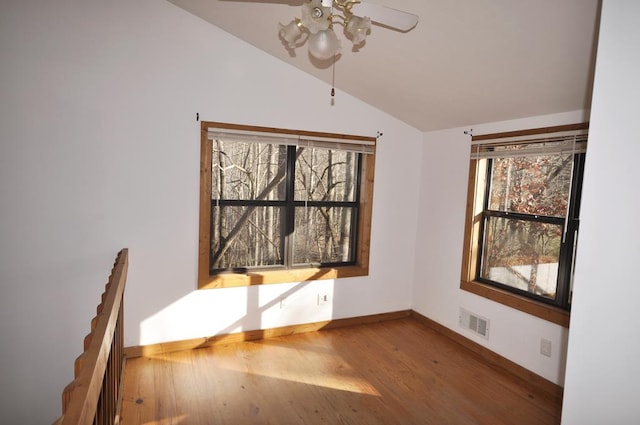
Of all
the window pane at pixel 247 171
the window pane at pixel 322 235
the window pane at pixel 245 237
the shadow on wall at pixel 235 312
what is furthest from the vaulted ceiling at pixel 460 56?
the shadow on wall at pixel 235 312

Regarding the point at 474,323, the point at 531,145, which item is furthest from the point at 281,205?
the point at 531,145

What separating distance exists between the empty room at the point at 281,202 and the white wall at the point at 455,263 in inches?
0.9

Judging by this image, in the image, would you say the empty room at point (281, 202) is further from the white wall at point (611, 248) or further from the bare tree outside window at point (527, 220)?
the white wall at point (611, 248)

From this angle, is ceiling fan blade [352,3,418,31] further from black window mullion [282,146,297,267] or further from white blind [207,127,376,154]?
black window mullion [282,146,297,267]

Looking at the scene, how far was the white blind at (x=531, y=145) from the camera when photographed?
108 inches

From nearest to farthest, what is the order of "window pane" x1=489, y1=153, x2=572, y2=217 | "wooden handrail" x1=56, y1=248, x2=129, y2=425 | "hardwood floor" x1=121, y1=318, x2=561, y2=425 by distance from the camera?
"wooden handrail" x1=56, y1=248, x2=129, y2=425 < "hardwood floor" x1=121, y1=318, x2=561, y2=425 < "window pane" x1=489, y1=153, x2=572, y2=217

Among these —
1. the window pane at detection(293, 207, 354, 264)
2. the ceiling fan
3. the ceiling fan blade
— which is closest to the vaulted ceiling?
the ceiling fan

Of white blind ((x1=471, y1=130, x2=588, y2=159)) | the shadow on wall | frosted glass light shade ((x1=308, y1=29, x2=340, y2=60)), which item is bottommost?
the shadow on wall

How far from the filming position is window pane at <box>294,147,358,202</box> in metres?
3.89

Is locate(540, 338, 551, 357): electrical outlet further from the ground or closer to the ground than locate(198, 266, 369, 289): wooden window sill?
closer to the ground

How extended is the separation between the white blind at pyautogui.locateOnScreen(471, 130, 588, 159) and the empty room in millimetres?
20

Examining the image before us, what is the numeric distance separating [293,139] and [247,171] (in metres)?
0.54

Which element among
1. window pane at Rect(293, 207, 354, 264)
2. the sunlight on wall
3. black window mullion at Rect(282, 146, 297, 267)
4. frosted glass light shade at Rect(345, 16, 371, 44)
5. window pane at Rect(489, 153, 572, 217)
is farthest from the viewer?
window pane at Rect(293, 207, 354, 264)

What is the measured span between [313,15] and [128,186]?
220 cm
